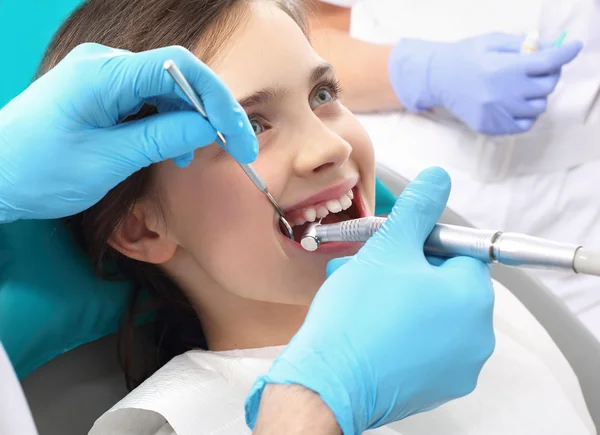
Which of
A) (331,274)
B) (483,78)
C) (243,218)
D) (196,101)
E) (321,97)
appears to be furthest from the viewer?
(483,78)

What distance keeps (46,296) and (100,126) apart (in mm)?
397

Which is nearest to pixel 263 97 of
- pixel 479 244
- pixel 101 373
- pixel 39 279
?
pixel 479 244

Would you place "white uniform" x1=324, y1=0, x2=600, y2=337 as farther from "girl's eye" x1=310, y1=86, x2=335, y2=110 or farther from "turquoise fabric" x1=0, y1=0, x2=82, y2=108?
"turquoise fabric" x1=0, y1=0, x2=82, y2=108

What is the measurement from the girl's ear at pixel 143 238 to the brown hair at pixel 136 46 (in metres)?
0.02

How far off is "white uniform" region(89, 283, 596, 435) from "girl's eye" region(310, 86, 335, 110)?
0.43m

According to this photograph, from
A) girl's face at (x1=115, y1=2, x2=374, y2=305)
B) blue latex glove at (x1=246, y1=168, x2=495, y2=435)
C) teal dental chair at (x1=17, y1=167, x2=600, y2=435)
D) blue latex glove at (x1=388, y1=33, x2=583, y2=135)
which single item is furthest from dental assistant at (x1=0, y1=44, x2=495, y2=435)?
blue latex glove at (x1=388, y1=33, x2=583, y2=135)

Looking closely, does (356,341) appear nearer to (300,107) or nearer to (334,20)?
(300,107)

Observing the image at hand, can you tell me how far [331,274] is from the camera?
1006mm

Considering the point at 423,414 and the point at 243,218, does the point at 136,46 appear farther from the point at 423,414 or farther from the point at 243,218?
the point at 423,414

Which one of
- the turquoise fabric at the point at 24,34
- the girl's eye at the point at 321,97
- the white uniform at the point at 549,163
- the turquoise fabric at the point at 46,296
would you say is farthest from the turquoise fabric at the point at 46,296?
the white uniform at the point at 549,163

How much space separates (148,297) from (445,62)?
102 cm

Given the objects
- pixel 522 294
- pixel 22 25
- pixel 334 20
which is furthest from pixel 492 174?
pixel 22 25

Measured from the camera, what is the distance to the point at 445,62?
1.92 metres

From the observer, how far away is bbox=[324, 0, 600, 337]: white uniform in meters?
1.88
